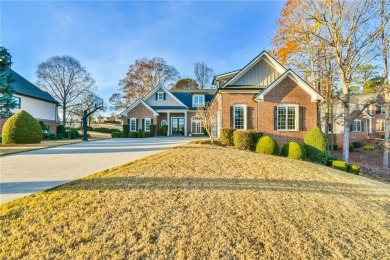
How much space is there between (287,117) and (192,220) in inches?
508

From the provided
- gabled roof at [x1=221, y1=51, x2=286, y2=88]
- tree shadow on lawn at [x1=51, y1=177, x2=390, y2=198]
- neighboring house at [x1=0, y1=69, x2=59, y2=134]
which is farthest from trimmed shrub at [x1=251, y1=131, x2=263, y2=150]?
neighboring house at [x1=0, y1=69, x2=59, y2=134]

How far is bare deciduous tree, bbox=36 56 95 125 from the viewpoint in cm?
3591

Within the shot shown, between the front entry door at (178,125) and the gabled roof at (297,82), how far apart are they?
1561cm

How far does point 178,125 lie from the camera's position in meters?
28.4

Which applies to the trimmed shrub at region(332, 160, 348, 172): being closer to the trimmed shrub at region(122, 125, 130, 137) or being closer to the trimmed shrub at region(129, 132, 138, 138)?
the trimmed shrub at region(129, 132, 138, 138)

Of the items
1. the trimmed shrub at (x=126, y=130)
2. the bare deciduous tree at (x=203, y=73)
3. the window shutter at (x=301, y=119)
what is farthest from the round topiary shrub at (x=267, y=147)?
the bare deciduous tree at (x=203, y=73)

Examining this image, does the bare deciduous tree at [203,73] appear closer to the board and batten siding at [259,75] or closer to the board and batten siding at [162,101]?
the board and batten siding at [162,101]

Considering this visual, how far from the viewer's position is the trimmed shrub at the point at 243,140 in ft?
40.7

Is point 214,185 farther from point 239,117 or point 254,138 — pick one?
point 239,117

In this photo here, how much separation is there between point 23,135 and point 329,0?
80.5 feet

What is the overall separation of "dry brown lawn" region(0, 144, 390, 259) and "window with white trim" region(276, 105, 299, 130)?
889 centimetres

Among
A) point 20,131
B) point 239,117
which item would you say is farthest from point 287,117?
point 20,131

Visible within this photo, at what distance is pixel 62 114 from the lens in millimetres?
38781

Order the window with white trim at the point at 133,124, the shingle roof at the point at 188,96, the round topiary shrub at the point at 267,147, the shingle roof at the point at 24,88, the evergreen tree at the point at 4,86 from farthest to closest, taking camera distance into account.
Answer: the shingle roof at the point at 188,96
the window with white trim at the point at 133,124
the shingle roof at the point at 24,88
the evergreen tree at the point at 4,86
the round topiary shrub at the point at 267,147
